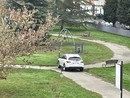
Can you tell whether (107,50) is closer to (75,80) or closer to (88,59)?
(88,59)

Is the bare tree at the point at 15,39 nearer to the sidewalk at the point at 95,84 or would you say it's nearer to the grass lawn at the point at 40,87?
the grass lawn at the point at 40,87

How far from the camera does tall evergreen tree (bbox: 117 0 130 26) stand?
66.7m

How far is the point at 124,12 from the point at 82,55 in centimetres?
2619

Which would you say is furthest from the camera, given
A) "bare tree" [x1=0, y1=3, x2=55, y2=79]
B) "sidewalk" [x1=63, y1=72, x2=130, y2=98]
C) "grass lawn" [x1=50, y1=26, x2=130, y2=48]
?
"grass lawn" [x1=50, y1=26, x2=130, y2=48]

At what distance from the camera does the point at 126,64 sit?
37969 millimetres

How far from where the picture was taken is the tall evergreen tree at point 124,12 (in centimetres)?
6669

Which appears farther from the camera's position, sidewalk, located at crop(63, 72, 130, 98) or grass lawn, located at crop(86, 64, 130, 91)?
grass lawn, located at crop(86, 64, 130, 91)

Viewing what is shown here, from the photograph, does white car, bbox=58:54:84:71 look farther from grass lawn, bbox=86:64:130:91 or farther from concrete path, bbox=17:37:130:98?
grass lawn, bbox=86:64:130:91

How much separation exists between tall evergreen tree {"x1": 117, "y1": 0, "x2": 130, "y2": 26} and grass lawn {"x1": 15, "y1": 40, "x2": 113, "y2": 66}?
1487cm

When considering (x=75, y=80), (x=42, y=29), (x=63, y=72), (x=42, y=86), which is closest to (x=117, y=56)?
(x=63, y=72)

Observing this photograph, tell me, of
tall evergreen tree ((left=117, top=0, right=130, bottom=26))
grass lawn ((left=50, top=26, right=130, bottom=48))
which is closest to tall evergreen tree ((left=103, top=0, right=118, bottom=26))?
grass lawn ((left=50, top=26, right=130, bottom=48))

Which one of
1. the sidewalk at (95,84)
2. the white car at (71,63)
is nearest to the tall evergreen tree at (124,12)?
the white car at (71,63)

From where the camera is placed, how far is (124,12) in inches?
2653

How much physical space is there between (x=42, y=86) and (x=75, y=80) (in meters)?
4.78
